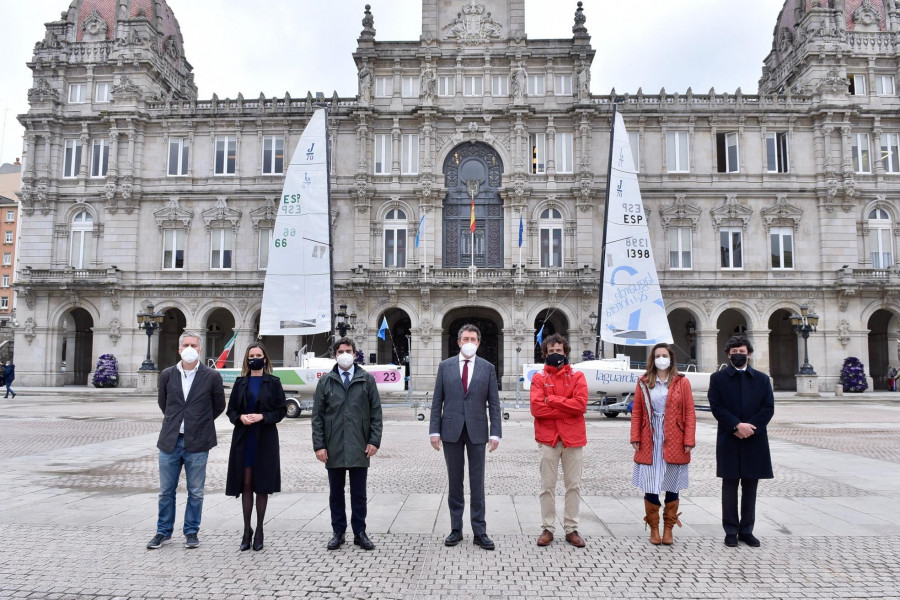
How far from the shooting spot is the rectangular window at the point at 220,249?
41344mm

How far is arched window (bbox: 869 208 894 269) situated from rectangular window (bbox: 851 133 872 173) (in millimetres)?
2825

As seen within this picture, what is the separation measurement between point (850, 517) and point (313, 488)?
789 centimetres

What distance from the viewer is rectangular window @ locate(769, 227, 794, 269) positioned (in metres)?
40.1

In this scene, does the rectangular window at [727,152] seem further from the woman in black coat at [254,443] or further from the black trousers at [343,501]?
the woman in black coat at [254,443]

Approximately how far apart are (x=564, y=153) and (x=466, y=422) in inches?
1385

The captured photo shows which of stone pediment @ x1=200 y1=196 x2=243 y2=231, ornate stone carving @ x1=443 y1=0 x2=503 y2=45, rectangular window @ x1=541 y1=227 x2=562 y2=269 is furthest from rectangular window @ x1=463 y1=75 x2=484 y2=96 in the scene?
stone pediment @ x1=200 y1=196 x2=243 y2=231

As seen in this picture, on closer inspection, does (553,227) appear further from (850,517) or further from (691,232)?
(850,517)

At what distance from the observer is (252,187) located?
135ft

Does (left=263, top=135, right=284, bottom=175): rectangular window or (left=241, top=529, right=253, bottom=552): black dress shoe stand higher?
(left=263, top=135, right=284, bottom=175): rectangular window

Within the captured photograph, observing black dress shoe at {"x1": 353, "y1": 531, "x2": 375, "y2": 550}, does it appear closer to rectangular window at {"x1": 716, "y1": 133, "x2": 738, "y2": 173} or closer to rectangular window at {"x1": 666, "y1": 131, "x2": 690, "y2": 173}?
rectangular window at {"x1": 666, "y1": 131, "x2": 690, "y2": 173}

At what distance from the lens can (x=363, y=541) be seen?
7414mm

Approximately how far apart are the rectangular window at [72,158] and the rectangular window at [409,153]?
20875mm

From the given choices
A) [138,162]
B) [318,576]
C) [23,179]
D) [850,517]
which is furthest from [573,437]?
[23,179]

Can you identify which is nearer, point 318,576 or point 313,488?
point 318,576
